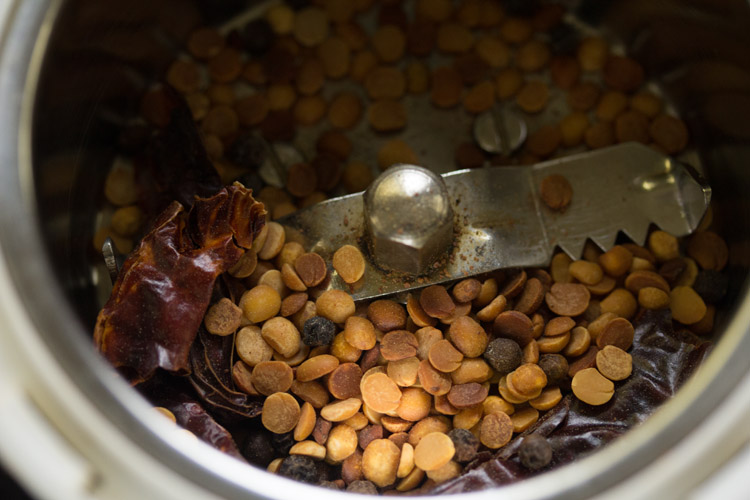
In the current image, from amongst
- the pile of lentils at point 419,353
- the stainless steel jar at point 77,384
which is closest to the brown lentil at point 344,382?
the pile of lentils at point 419,353

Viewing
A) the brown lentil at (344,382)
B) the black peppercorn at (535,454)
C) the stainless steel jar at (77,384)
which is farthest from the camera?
the brown lentil at (344,382)

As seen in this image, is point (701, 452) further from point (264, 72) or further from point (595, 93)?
point (264, 72)

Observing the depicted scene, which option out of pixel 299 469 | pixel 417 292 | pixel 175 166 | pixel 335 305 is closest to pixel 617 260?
pixel 417 292

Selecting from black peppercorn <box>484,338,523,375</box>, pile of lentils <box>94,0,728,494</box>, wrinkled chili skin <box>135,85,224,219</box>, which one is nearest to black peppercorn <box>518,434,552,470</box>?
pile of lentils <box>94,0,728,494</box>

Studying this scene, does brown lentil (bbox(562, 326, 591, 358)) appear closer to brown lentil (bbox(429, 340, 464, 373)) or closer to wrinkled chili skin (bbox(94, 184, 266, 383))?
brown lentil (bbox(429, 340, 464, 373))

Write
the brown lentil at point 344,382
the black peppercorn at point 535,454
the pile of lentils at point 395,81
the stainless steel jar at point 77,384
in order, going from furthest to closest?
the pile of lentils at point 395,81, the brown lentil at point 344,382, the black peppercorn at point 535,454, the stainless steel jar at point 77,384

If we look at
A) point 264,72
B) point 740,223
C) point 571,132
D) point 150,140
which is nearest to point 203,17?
point 264,72

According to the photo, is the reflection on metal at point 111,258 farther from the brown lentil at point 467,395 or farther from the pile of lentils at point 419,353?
the brown lentil at point 467,395

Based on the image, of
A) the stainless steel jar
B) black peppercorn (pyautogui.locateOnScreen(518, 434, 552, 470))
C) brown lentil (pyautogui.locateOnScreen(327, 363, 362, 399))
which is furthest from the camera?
brown lentil (pyautogui.locateOnScreen(327, 363, 362, 399))
